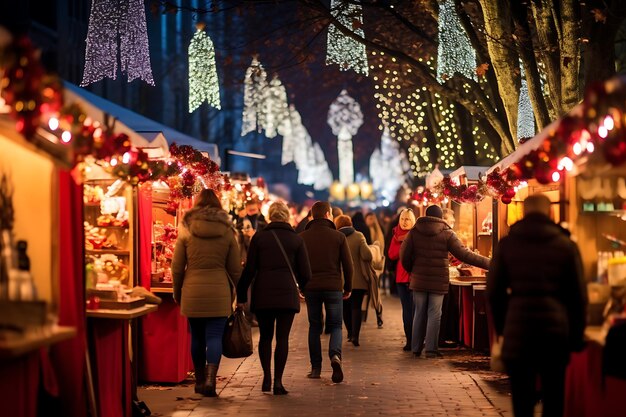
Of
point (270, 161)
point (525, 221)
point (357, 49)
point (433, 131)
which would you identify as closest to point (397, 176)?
point (433, 131)

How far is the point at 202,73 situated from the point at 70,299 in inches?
396

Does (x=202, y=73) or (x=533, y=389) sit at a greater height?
(x=202, y=73)

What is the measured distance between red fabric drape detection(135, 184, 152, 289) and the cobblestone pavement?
1271 mm

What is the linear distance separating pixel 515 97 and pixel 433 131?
13.0 metres

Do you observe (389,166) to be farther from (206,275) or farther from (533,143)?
(206,275)

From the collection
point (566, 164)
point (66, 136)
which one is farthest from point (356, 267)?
point (66, 136)

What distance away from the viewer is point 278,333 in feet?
37.8

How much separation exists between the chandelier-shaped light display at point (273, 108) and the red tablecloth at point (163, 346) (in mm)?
14828

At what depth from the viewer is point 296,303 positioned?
1138 centimetres

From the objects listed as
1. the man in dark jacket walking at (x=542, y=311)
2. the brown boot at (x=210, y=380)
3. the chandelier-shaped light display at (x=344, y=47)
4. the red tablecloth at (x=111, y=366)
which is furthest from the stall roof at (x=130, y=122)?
the man in dark jacket walking at (x=542, y=311)

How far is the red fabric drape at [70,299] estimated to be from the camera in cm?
827

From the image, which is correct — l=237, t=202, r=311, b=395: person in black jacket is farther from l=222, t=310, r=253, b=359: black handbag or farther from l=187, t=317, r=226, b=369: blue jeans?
l=187, t=317, r=226, b=369: blue jeans

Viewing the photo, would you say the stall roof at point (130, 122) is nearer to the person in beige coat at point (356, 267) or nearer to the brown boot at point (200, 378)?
the brown boot at point (200, 378)

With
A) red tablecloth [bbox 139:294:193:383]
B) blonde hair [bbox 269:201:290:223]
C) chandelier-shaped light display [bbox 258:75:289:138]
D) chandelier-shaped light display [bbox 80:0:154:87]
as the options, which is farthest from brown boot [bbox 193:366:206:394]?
chandelier-shaped light display [bbox 258:75:289:138]
